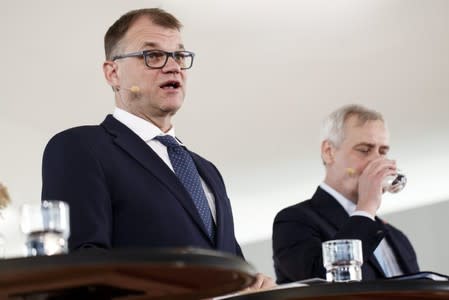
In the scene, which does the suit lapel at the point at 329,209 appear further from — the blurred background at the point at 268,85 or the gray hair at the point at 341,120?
the blurred background at the point at 268,85

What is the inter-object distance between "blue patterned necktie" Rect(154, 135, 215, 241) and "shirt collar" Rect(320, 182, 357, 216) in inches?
32.8

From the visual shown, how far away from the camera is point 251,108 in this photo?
18.0ft

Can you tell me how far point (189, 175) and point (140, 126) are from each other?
17cm

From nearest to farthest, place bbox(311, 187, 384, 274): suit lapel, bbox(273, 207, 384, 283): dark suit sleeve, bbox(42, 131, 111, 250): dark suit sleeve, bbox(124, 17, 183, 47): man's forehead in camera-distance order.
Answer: bbox(42, 131, 111, 250): dark suit sleeve, bbox(124, 17, 183, 47): man's forehead, bbox(273, 207, 384, 283): dark suit sleeve, bbox(311, 187, 384, 274): suit lapel

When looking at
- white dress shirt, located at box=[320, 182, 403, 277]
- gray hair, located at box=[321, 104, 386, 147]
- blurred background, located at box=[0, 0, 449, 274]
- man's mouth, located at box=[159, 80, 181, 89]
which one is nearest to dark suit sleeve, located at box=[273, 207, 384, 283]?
white dress shirt, located at box=[320, 182, 403, 277]

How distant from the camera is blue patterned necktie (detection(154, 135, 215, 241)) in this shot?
2346 mm

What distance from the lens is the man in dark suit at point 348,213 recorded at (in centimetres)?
290

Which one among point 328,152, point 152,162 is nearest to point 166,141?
point 152,162

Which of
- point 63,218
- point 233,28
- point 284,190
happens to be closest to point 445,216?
point 284,190

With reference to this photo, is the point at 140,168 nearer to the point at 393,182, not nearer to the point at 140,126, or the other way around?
the point at 140,126

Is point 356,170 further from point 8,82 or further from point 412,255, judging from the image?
point 8,82

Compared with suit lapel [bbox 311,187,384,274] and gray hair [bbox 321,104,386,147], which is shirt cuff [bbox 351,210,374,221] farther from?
gray hair [bbox 321,104,386,147]

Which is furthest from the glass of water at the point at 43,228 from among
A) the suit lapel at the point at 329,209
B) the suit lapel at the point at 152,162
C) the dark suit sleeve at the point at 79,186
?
the suit lapel at the point at 329,209

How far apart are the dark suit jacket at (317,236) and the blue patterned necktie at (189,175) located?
529 millimetres
